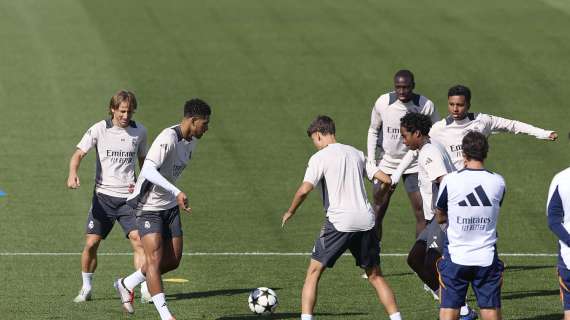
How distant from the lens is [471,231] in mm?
10953

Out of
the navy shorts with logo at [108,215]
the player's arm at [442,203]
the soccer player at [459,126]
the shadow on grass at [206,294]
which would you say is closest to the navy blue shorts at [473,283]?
the player's arm at [442,203]

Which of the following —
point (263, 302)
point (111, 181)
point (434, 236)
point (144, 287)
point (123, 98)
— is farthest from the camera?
point (111, 181)

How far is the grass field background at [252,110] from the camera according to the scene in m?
15.6

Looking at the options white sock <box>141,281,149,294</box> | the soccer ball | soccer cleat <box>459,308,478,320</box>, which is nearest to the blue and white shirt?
soccer cleat <box>459,308,478,320</box>

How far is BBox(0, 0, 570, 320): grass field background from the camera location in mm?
15578

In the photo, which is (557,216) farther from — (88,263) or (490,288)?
(88,263)

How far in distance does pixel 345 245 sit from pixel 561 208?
261cm

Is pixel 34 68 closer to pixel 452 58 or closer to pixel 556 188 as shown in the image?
pixel 452 58

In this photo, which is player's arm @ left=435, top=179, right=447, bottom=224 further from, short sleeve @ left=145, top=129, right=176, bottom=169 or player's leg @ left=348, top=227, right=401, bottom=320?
short sleeve @ left=145, top=129, right=176, bottom=169

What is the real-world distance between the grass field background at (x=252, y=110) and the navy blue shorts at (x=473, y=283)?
2632 millimetres

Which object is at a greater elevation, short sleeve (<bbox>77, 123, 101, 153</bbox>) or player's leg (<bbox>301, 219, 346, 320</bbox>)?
short sleeve (<bbox>77, 123, 101, 153</bbox>)

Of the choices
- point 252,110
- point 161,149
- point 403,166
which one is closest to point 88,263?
point 161,149

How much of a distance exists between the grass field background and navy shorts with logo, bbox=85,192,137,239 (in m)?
0.90

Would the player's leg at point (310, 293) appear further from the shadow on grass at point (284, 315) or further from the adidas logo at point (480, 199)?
the adidas logo at point (480, 199)
